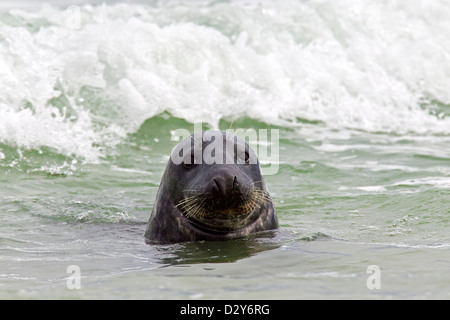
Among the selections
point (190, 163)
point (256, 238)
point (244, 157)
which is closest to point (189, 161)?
point (190, 163)

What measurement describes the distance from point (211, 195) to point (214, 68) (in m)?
9.21

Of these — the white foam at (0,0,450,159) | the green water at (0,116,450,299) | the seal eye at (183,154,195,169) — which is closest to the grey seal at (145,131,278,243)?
the seal eye at (183,154,195,169)

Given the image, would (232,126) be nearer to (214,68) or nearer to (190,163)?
(214,68)

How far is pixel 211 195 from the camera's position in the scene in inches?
201

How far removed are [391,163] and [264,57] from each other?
5307 millimetres

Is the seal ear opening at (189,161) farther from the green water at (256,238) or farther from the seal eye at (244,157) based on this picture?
the green water at (256,238)

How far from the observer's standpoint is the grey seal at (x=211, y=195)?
516 cm

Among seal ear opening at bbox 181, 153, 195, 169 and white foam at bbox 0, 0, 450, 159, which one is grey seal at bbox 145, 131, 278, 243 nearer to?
seal ear opening at bbox 181, 153, 195, 169

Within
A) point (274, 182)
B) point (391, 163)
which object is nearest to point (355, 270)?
point (274, 182)

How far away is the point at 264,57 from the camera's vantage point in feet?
48.8

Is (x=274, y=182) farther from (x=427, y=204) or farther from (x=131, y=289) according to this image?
(x=131, y=289)

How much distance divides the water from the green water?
27 mm

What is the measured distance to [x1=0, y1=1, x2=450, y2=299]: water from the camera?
15.1 feet
